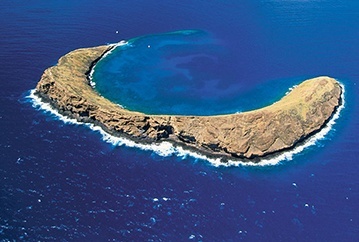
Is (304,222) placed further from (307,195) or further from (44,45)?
(44,45)

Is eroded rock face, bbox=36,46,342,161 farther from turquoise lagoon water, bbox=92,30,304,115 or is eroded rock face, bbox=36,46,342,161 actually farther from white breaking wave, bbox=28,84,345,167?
turquoise lagoon water, bbox=92,30,304,115

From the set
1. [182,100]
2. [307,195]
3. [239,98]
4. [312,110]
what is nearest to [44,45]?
[182,100]

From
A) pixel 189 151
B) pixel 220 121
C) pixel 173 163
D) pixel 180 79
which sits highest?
pixel 180 79

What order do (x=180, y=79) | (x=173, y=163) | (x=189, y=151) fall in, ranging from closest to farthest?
1. (x=173, y=163)
2. (x=189, y=151)
3. (x=180, y=79)

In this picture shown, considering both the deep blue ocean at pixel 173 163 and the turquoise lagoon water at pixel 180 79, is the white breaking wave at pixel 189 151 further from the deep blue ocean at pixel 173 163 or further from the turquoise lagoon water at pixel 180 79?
the turquoise lagoon water at pixel 180 79

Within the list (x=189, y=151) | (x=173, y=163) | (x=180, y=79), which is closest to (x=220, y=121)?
(x=189, y=151)

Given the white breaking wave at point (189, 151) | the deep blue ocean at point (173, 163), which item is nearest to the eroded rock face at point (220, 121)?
the white breaking wave at point (189, 151)

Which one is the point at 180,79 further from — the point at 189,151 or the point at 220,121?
the point at 189,151
